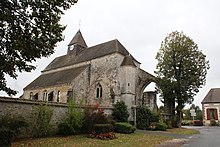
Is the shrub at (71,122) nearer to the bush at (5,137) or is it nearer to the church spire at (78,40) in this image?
the bush at (5,137)

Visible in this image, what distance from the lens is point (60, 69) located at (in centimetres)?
3597

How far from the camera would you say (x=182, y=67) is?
27000 millimetres

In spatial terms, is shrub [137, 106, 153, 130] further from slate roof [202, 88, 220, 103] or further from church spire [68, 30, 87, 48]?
slate roof [202, 88, 220, 103]

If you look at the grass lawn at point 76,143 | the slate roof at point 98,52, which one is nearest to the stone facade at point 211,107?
the slate roof at point 98,52

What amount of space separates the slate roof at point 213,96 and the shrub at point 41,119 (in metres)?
37.0

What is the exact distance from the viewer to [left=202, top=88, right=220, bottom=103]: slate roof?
40403mm

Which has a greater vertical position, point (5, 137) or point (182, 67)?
point (182, 67)

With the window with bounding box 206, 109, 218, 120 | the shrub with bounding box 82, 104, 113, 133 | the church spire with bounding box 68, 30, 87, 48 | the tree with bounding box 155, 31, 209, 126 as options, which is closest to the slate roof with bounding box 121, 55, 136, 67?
the tree with bounding box 155, 31, 209, 126

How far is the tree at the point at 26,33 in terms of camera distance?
8.00 metres

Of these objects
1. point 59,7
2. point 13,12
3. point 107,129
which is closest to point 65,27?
point 59,7

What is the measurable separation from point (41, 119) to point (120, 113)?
401 inches

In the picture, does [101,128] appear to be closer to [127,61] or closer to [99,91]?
[127,61]

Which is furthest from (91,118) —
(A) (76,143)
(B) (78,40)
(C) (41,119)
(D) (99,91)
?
(B) (78,40)

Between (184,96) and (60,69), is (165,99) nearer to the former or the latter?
(184,96)
